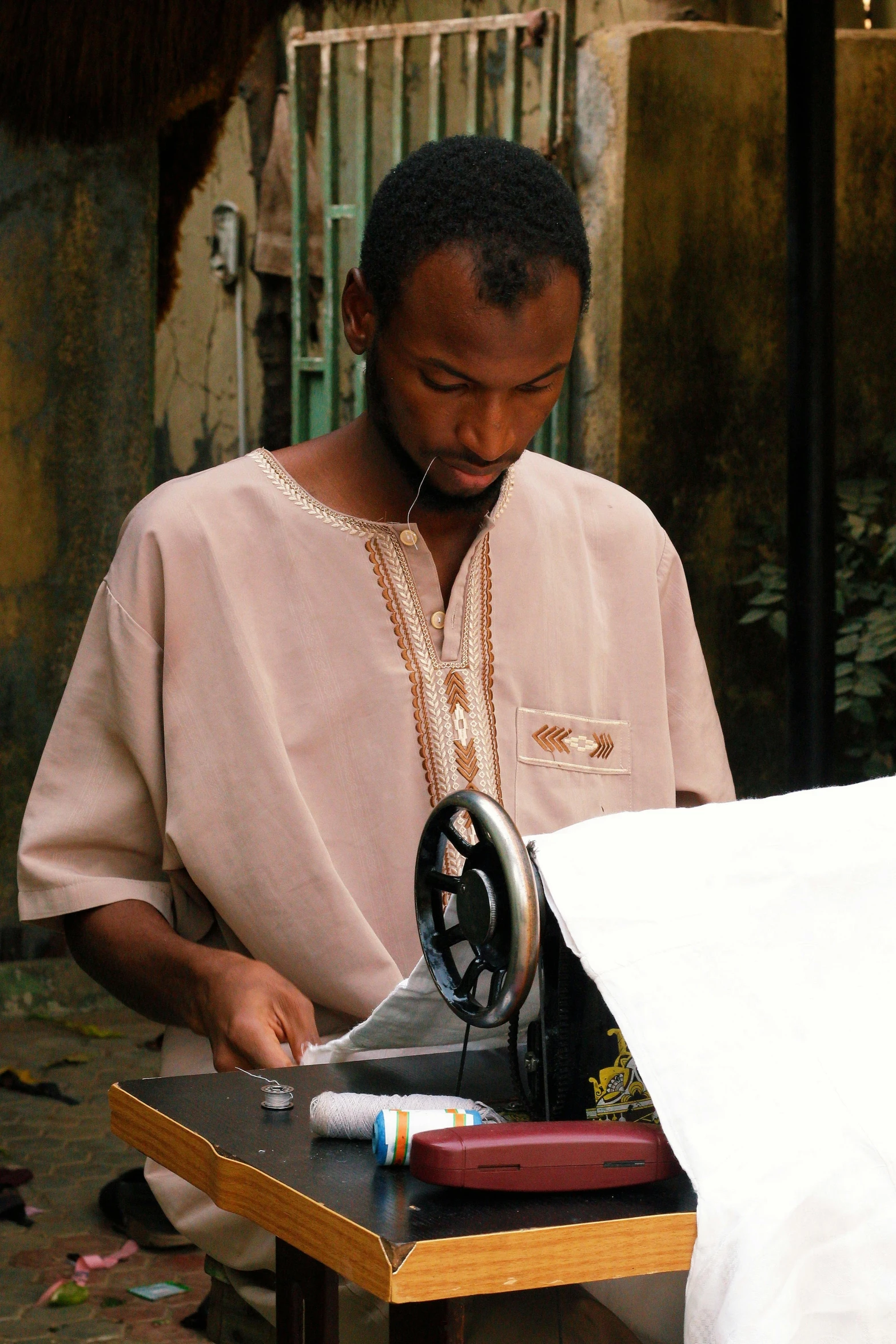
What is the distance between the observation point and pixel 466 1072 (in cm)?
162

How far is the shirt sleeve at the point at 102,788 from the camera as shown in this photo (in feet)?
6.91

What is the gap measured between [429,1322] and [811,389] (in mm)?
3206

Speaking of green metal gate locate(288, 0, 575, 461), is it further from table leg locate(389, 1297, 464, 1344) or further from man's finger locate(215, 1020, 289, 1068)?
table leg locate(389, 1297, 464, 1344)

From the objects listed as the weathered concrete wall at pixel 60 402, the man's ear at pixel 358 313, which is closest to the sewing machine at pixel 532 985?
the man's ear at pixel 358 313

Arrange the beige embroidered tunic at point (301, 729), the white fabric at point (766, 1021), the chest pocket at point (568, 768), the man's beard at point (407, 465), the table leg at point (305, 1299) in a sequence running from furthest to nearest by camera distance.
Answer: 1. the chest pocket at point (568, 768)
2. the man's beard at point (407, 465)
3. the beige embroidered tunic at point (301, 729)
4. the table leg at point (305, 1299)
5. the white fabric at point (766, 1021)

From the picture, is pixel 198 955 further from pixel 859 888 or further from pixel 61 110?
pixel 61 110

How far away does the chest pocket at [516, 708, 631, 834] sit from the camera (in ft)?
7.48

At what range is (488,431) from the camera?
2000 mm

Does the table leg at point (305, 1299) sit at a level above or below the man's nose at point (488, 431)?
below

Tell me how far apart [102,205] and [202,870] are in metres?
3.78

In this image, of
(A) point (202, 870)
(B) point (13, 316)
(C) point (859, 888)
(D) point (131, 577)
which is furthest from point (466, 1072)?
(B) point (13, 316)

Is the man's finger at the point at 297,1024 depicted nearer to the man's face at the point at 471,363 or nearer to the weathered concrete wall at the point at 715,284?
the man's face at the point at 471,363

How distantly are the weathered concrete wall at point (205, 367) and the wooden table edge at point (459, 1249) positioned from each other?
734 cm

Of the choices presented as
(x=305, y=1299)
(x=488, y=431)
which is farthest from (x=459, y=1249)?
(x=488, y=431)
